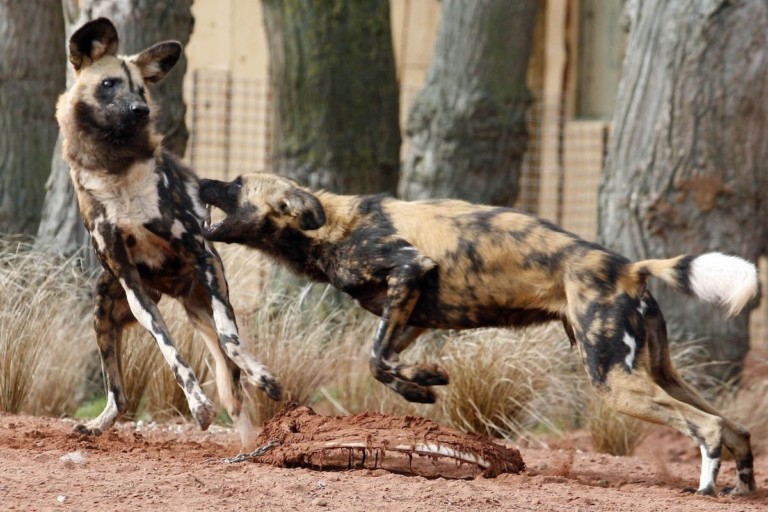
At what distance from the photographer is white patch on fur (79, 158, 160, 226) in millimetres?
5520

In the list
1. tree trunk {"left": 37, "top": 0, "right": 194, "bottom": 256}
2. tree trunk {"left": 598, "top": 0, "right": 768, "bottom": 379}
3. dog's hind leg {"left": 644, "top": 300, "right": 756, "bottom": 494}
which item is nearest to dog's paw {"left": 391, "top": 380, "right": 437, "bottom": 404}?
dog's hind leg {"left": 644, "top": 300, "right": 756, "bottom": 494}

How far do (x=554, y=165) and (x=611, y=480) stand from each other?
7.38 metres

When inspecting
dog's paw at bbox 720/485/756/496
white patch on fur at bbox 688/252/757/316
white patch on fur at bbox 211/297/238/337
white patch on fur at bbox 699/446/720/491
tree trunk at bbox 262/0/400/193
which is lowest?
dog's paw at bbox 720/485/756/496

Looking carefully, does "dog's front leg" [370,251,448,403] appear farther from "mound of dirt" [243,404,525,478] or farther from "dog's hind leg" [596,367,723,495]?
"dog's hind leg" [596,367,723,495]

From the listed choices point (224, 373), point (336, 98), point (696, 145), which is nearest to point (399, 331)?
point (224, 373)

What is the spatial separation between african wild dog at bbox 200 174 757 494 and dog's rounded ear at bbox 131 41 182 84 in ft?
2.04

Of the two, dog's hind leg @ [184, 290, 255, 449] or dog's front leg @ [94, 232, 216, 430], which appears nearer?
dog's front leg @ [94, 232, 216, 430]

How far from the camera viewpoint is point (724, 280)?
16.5 feet

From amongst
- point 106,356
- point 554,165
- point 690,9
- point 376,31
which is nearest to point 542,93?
point 554,165

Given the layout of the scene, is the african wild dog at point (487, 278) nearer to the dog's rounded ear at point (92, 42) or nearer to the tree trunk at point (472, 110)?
the dog's rounded ear at point (92, 42)

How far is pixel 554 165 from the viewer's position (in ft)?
41.5

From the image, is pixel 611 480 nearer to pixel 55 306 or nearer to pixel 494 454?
pixel 494 454

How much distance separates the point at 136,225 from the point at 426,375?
1.44 m

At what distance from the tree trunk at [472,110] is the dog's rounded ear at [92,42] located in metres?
3.67
